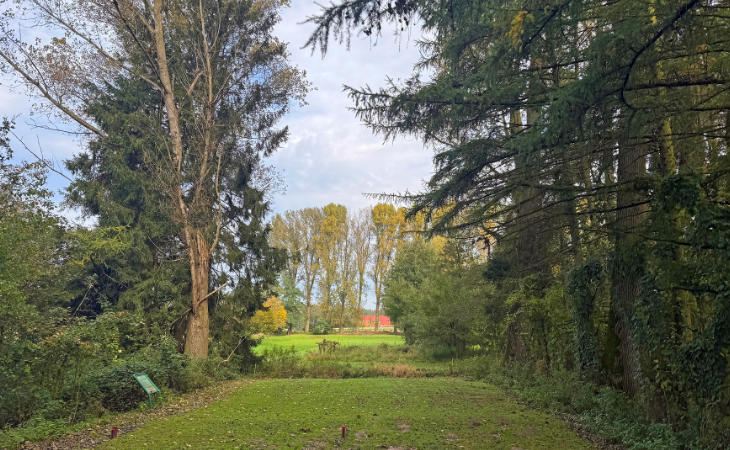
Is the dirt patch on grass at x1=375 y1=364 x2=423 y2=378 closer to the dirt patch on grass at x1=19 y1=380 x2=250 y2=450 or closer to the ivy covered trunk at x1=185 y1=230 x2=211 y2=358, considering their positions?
the ivy covered trunk at x1=185 y1=230 x2=211 y2=358

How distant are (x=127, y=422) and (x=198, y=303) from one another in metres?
7.34

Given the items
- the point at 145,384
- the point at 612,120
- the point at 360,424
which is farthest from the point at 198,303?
the point at 612,120

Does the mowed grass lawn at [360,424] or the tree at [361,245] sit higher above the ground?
the tree at [361,245]

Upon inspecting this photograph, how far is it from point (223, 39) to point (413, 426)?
15629 mm

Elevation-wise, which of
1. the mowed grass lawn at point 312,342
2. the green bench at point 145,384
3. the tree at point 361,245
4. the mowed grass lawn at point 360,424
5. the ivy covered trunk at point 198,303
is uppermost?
the tree at point 361,245

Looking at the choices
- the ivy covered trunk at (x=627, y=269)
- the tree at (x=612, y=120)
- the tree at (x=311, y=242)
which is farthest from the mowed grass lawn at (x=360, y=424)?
the tree at (x=311, y=242)

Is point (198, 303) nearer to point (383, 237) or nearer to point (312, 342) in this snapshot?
point (312, 342)

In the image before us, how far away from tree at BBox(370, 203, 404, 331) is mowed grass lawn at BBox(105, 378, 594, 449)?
3197 cm

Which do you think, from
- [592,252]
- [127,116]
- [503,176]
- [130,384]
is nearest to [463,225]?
[503,176]

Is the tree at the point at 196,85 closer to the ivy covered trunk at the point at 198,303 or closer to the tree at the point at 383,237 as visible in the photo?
the ivy covered trunk at the point at 198,303

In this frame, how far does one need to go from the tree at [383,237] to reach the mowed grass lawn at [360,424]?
32.0m

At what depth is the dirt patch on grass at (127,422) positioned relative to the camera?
6.07m

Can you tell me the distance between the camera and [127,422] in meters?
7.72

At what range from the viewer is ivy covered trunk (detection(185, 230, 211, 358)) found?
1470cm
